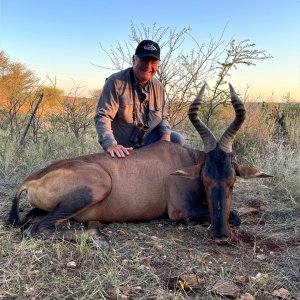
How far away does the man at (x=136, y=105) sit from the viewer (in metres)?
5.53

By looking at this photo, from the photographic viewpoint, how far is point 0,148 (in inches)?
326

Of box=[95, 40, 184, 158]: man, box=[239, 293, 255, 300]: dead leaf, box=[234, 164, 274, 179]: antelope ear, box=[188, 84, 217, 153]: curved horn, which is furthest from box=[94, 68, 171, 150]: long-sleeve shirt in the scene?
box=[239, 293, 255, 300]: dead leaf

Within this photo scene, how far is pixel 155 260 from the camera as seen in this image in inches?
144

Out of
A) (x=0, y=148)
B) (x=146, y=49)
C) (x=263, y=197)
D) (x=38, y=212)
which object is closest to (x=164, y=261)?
(x=38, y=212)

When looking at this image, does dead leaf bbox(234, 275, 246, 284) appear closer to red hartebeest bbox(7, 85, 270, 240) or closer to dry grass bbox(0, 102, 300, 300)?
dry grass bbox(0, 102, 300, 300)

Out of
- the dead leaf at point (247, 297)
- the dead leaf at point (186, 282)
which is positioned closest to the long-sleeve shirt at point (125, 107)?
the dead leaf at point (186, 282)

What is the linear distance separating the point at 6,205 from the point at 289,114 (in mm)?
7241

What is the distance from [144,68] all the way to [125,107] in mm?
584

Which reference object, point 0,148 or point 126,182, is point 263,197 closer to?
point 126,182

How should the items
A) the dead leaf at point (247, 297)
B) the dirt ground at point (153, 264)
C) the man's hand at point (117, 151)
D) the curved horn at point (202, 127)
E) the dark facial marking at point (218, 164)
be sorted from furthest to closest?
the man's hand at point (117, 151), the curved horn at point (202, 127), the dark facial marking at point (218, 164), the dirt ground at point (153, 264), the dead leaf at point (247, 297)

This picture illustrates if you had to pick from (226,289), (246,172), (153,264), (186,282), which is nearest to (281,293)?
(226,289)

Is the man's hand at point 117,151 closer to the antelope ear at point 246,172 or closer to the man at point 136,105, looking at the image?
the man at point 136,105

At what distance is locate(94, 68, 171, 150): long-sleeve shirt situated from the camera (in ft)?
18.5

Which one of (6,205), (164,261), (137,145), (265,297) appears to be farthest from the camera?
(137,145)
